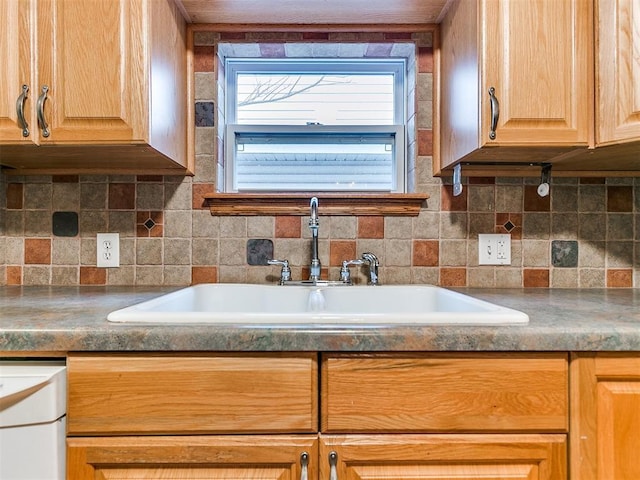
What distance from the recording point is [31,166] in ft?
4.42

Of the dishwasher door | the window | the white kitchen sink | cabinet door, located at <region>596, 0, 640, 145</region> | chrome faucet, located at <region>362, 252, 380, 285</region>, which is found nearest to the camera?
the dishwasher door

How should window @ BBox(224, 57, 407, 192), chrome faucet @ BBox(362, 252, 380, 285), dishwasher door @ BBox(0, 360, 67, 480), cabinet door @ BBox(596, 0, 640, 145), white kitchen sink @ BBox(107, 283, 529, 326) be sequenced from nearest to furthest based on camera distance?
1. dishwasher door @ BBox(0, 360, 67, 480)
2. cabinet door @ BBox(596, 0, 640, 145)
3. white kitchen sink @ BBox(107, 283, 529, 326)
4. chrome faucet @ BBox(362, 252, 380, 285)
5. window @ BBox(224, 57, 407, 192)

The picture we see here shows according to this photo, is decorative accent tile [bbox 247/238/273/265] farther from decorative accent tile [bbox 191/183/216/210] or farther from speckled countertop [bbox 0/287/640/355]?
speckled countertop [bbox 0/287/640/355]

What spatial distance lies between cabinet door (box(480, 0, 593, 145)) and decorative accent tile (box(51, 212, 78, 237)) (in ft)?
4.27

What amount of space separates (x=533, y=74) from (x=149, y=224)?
4.02ft

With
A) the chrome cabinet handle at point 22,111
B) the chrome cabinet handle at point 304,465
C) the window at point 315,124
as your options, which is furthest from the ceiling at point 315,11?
the chrome cabinet handle at point 304,465

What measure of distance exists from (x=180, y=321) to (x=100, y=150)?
64cm

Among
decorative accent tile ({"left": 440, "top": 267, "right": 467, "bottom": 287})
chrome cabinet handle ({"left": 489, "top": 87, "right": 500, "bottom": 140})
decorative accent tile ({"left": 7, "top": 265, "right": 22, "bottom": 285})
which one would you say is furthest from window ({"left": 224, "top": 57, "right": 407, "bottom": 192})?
decorative accent tile ({"left": 7, "top": 265, "right": 22, "bottom": 285})

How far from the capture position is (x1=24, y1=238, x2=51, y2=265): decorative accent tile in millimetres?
1386

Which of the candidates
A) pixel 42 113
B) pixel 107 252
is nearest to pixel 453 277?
pixel 107 252

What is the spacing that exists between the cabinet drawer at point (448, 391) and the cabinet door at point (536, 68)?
22.8 inches

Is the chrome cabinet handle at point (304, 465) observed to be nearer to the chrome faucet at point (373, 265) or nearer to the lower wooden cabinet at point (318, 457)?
the lower wooden cabinet at point (318, 457)

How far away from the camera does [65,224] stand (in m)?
1.39

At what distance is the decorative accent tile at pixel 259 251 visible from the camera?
54.9 inches
